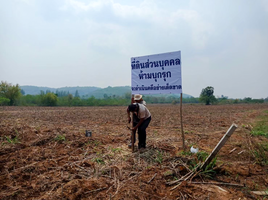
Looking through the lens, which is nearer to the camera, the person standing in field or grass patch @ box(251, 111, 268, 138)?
the person standing in field

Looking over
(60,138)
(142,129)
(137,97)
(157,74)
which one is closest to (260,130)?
(157,74)

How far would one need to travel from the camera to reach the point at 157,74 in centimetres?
568

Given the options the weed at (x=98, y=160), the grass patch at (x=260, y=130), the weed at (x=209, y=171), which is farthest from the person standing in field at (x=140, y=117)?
the grass patch at (x=260, y=130)

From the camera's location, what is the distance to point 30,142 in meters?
6.12

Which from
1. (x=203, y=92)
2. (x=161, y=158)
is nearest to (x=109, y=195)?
(x=161, y=158)

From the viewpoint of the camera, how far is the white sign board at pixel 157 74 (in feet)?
17.6

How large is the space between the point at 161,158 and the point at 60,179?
2356 millimetres

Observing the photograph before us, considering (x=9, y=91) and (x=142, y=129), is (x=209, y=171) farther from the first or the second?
(x=9, y=91)

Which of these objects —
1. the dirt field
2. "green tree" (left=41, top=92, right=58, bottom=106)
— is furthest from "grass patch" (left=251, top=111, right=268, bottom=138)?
"green tree" (left=41, top=92, right=58, bottom=106)

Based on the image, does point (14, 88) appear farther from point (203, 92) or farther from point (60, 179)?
point (203, 92)

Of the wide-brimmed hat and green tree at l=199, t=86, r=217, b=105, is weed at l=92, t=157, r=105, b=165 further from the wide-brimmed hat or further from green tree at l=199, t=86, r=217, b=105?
green tree at l=199, t=86, r=217, b=105

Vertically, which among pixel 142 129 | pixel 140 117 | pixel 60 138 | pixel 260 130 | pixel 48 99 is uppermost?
pixel 48 99

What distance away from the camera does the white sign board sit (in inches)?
211

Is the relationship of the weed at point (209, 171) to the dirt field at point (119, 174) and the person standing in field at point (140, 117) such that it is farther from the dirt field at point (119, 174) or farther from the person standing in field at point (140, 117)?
the person standing in field at point (140, 117)
